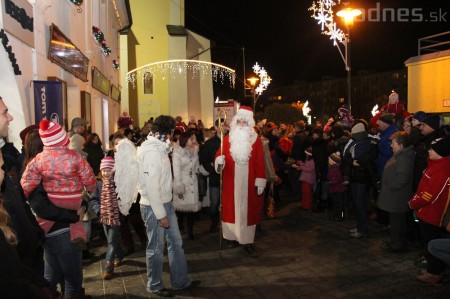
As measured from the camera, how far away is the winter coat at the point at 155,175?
490 cm

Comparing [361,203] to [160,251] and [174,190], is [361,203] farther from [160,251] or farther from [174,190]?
[160,251]

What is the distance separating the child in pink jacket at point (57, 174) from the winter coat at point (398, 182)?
459 cm

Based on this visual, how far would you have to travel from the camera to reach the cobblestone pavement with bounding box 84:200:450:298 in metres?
5.23

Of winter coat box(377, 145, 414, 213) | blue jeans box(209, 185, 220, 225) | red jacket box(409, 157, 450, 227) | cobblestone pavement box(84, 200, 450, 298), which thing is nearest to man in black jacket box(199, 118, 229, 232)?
blue jeans box(209, 185, 220, 225)

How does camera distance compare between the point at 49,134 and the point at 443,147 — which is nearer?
the point at 49,134

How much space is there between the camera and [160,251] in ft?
17.1

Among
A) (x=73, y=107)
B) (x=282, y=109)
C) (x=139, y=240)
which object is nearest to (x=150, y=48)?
(x=282, y=109)

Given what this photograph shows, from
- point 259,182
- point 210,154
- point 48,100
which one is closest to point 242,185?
point 259,182

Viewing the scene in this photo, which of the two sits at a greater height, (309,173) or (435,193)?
(435,193)

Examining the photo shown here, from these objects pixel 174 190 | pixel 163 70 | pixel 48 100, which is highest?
pixel 163 70

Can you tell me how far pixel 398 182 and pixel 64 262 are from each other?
15.9 feet

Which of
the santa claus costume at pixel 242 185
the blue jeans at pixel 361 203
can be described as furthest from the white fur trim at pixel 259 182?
the blue jeans at pixel 361 203

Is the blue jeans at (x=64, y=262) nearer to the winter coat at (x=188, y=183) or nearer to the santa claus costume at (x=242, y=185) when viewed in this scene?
the santa claus costume at (x=242, y=185)

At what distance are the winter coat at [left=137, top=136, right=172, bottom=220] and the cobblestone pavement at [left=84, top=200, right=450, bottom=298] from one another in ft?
4.08
